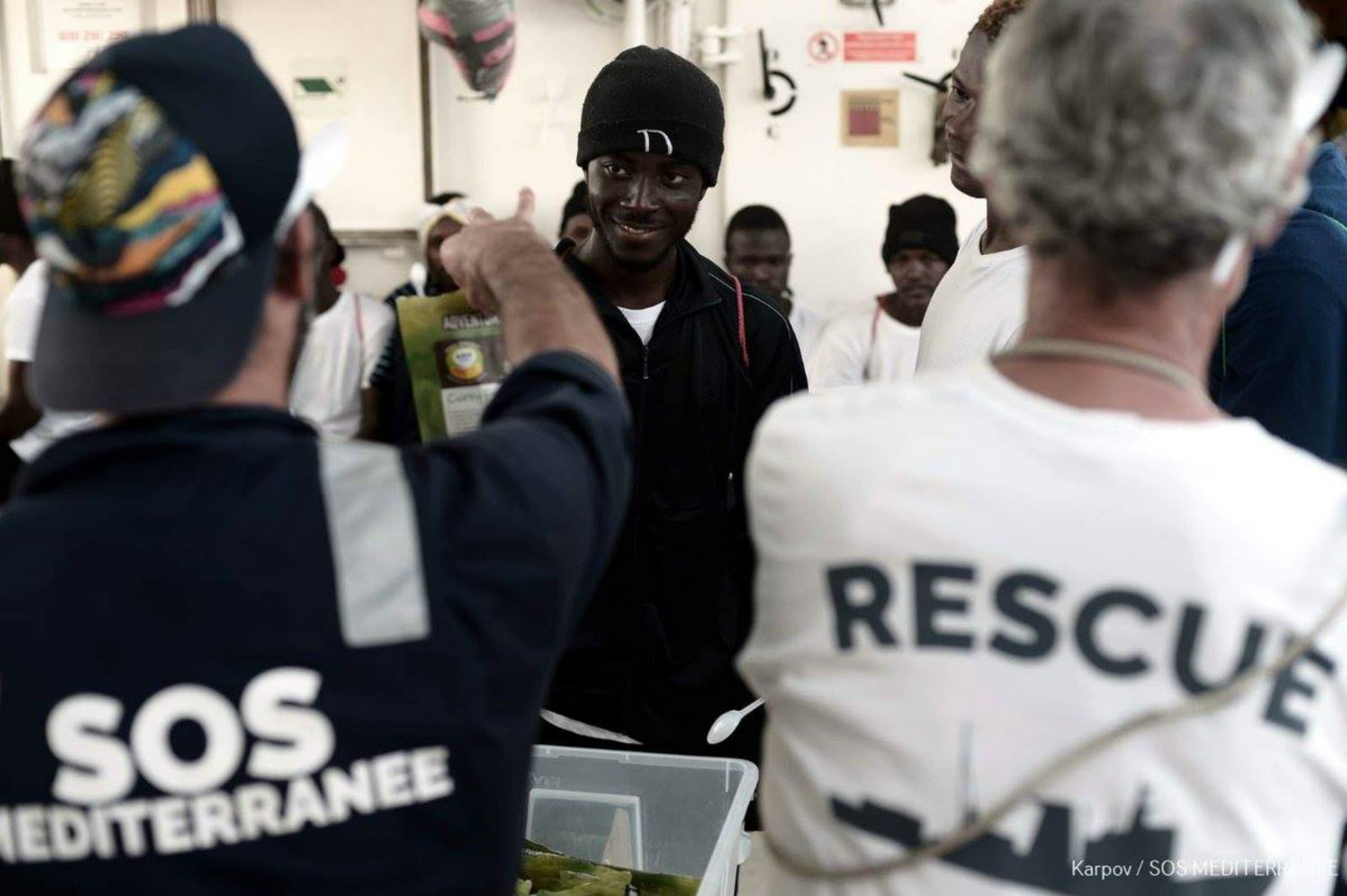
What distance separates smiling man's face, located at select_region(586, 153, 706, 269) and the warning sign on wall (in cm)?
348

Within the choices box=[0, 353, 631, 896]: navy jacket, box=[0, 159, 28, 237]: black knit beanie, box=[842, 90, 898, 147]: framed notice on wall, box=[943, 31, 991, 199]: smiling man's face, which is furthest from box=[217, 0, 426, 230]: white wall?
box=[0, 353, 631, 896]: navy jacket

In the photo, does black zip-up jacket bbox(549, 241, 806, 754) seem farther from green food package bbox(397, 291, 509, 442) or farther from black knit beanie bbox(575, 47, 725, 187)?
green food package bbox(397, 291, 509, 442)

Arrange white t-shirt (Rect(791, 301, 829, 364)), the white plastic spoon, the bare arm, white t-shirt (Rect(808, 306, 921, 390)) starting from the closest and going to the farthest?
the bare arm
the white plastic spoon
white t-shirt (Rect(808, 306, 921, 390))
white t-shirt (Rect(791, 301, 829, 364))

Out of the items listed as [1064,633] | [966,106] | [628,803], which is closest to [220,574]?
[1064,633]

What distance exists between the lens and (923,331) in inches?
82.8

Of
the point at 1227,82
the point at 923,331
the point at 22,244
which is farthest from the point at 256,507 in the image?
the point at 22,244

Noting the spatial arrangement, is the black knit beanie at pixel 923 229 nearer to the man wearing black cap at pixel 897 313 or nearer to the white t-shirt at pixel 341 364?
the man wearing black cap at pixel 897 313

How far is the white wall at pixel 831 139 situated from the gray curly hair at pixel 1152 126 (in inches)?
181

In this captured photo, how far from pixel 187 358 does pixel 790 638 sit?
1.62 ft

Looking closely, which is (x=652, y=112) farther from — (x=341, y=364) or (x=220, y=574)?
(x=341, y=364)

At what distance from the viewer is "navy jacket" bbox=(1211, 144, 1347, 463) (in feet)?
6.02

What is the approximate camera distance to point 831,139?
5469 millimetres

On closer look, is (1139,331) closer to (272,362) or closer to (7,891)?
(272,362)

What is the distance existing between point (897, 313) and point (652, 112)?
258cm
